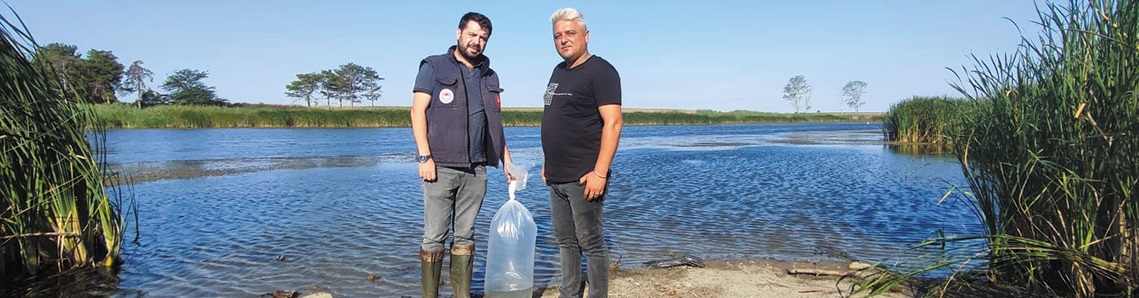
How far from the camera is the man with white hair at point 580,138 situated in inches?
134

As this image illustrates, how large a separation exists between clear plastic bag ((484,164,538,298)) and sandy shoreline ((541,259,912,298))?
0.81ft

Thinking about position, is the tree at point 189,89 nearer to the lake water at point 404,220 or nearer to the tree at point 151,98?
the tree at point 151,98

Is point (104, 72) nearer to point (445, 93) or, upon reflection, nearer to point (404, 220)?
point (404, 220)

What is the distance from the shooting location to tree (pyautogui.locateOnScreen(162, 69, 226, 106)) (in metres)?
78.9

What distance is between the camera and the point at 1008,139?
163 inches

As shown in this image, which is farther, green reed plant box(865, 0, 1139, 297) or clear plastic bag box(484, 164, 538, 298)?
clear plastic bag box(484, 164, 538, 298)

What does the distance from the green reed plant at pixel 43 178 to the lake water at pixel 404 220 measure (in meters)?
0.48

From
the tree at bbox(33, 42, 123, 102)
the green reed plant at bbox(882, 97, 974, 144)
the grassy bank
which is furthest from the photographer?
the tree at bbox(33, 42, 123, 102)

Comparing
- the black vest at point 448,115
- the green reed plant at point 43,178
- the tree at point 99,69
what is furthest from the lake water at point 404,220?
the tree at point 99,69

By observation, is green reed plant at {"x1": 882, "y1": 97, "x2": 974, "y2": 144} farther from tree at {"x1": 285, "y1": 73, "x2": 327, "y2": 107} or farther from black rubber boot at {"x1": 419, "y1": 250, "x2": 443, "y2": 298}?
tree at {"x1": 285, "y1": 73, "x2": 327, "y2": 107}

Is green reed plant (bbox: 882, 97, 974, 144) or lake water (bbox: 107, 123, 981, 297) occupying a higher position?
green reed plant (bbox: 882, 97, 974, 144)

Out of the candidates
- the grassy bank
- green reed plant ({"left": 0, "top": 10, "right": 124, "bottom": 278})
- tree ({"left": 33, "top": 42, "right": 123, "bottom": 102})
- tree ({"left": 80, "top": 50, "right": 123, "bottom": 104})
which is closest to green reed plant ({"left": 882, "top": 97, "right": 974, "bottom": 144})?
the grassy bank

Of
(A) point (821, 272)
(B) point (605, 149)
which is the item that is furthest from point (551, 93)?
(A) point (821, 272)

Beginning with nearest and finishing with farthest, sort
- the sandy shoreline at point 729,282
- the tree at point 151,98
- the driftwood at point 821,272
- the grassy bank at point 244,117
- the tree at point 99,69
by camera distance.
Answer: the sandy shoreline at point 729,282 → the driftwood at point 821,272 → the grassy bank at point 244,117 → the tree at point 99,69 → the tree at point 151,98
